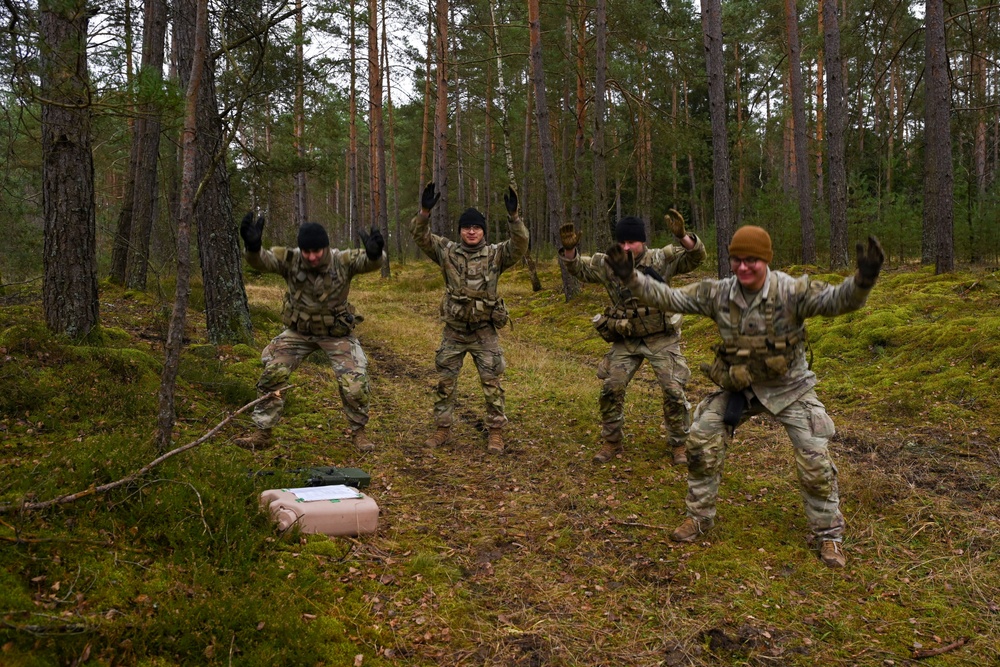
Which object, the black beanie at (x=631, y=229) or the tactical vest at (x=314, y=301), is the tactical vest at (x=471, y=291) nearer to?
the tactical vest at (x=314, y=301)

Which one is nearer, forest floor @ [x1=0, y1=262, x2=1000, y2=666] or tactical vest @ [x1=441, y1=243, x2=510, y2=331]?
forest floor @ [x1=0, y1=262, x2=1000, y2=666]

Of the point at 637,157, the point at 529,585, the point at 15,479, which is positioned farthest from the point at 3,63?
the point at 637,157

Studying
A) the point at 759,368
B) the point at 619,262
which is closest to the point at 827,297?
the point at 759,368

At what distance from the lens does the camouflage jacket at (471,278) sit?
6.74 m

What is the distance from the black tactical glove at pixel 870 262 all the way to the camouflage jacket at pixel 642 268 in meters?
2.34

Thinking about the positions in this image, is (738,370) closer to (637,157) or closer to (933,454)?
(933,454)

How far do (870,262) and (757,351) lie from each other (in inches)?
38.2

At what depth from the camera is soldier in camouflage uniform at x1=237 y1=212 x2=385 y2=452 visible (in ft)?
20.3

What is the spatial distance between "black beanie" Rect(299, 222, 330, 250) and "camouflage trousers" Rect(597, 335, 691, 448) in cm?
305

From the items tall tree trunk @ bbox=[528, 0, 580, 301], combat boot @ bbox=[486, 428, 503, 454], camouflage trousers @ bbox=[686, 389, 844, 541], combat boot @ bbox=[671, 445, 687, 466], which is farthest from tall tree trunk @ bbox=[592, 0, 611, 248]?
camouflage trousers @ bbox=[686, 389, 844, 541]

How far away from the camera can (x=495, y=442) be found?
6.79 m

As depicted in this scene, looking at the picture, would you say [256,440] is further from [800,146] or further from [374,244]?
[800,146]

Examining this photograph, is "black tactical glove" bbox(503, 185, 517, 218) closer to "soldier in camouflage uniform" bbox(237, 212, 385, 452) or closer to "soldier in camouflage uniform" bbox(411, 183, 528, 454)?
"soldier in camouflage uniform" bbox(411, 183, 528, 454)

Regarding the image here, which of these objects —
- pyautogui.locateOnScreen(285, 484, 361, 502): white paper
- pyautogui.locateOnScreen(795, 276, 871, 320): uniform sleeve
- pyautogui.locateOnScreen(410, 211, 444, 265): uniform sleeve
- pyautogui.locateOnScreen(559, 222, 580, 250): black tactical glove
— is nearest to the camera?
pyautogui.locateOnScreen(795, 276, 871, 320): uniform sleeve
